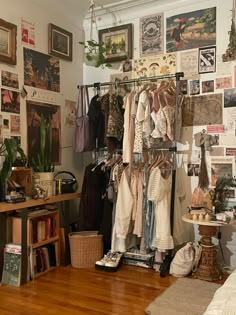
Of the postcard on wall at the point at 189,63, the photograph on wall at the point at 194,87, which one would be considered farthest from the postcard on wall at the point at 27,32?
the photograph on wall at the point at 194,87

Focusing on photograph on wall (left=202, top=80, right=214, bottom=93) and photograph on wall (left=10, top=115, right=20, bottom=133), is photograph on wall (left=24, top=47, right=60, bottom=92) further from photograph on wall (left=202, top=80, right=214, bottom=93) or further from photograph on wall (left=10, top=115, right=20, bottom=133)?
photograph on wall (left=202, top=80, right=214, bottom=93)

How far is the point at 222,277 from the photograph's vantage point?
9.70 feet

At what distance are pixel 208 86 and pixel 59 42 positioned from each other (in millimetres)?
1711

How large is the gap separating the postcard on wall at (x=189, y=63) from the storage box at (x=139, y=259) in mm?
1873

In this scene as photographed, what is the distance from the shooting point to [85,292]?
8.59ft

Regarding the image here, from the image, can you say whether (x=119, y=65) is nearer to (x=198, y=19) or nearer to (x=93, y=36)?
(x=93, y=36)

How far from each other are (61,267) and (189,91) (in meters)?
2.21

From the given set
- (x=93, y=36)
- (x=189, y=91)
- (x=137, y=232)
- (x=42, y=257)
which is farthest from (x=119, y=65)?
(x=42, y=257)

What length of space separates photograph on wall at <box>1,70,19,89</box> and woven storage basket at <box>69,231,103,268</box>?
62.1 inches

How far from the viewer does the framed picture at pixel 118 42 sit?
12.2 ft

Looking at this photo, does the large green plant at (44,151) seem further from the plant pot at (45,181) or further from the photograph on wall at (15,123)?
the photograph on wall at (15,123)

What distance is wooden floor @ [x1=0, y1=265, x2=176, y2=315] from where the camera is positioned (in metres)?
2.32

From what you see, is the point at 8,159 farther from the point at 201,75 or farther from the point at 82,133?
the point at 201,75

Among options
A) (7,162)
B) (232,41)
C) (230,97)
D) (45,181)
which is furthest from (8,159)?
(232,41)
